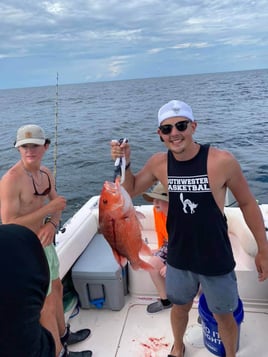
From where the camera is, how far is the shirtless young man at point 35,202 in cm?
249

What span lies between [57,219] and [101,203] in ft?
2.98

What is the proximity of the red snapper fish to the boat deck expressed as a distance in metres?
1.19

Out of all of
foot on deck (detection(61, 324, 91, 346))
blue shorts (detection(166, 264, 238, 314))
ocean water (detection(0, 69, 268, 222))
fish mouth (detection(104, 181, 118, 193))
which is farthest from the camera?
ocean water (detection(0, 69, 268, 222))

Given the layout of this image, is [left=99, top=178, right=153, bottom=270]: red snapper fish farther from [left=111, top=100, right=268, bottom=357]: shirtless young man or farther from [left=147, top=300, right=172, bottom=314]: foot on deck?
[left=147, top=300, right=172, bottom=314]: foot on deck

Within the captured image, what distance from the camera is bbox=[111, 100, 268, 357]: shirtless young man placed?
225 centimetres

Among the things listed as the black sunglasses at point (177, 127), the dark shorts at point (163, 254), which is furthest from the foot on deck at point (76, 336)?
the black sunglasses at point (177, 127)

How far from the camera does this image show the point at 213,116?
860 inches

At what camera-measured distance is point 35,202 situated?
2.67m

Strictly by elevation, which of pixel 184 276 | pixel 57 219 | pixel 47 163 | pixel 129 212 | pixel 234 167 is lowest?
pixel 47 163

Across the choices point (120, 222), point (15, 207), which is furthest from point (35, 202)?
point (120, 222)

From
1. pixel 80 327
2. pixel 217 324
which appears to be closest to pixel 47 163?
pixel 80 327

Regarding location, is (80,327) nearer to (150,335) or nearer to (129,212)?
(150,335)

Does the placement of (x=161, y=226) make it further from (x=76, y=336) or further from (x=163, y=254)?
(x=76, y=336)

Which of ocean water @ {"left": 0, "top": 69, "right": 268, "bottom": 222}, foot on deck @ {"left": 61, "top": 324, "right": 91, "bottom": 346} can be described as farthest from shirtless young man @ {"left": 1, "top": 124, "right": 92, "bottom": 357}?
ocean water @ {"left": 0, "top": 69, "right": 268, "bottom": 222}
